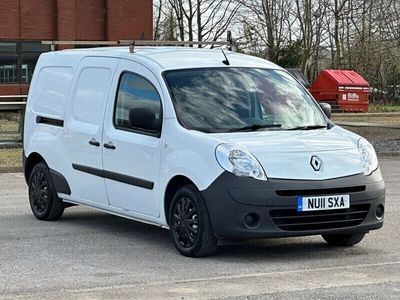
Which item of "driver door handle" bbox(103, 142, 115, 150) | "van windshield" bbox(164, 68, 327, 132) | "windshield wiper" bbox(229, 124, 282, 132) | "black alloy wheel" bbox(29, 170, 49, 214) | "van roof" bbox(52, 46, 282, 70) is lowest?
"black alloy wheel" bbox(29, 170, 49, 214)

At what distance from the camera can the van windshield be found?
8.16 meters

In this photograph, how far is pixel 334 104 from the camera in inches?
1880

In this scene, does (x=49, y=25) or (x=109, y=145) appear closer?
(x=109, y=145)

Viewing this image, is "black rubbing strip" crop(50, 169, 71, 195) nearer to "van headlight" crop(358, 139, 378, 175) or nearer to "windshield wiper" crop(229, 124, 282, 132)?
"windshield wiper" crop(229, 124, 282, 132)

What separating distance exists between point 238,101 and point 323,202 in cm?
141

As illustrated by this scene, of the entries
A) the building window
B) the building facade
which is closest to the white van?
the building facade

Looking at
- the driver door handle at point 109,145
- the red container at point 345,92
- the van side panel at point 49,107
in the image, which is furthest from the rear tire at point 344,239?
the red container at point 345,92

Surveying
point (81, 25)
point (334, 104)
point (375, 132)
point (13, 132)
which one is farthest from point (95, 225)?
point (334, 104)

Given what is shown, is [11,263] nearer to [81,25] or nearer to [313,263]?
[313,263]

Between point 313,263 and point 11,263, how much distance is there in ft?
8.45

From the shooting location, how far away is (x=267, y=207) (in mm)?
7387

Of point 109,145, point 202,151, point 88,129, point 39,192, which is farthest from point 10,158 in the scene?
point 202,151

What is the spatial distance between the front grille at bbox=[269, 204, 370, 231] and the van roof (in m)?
1.94

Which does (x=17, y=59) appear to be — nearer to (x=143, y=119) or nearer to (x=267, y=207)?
(x=143, y=119)
